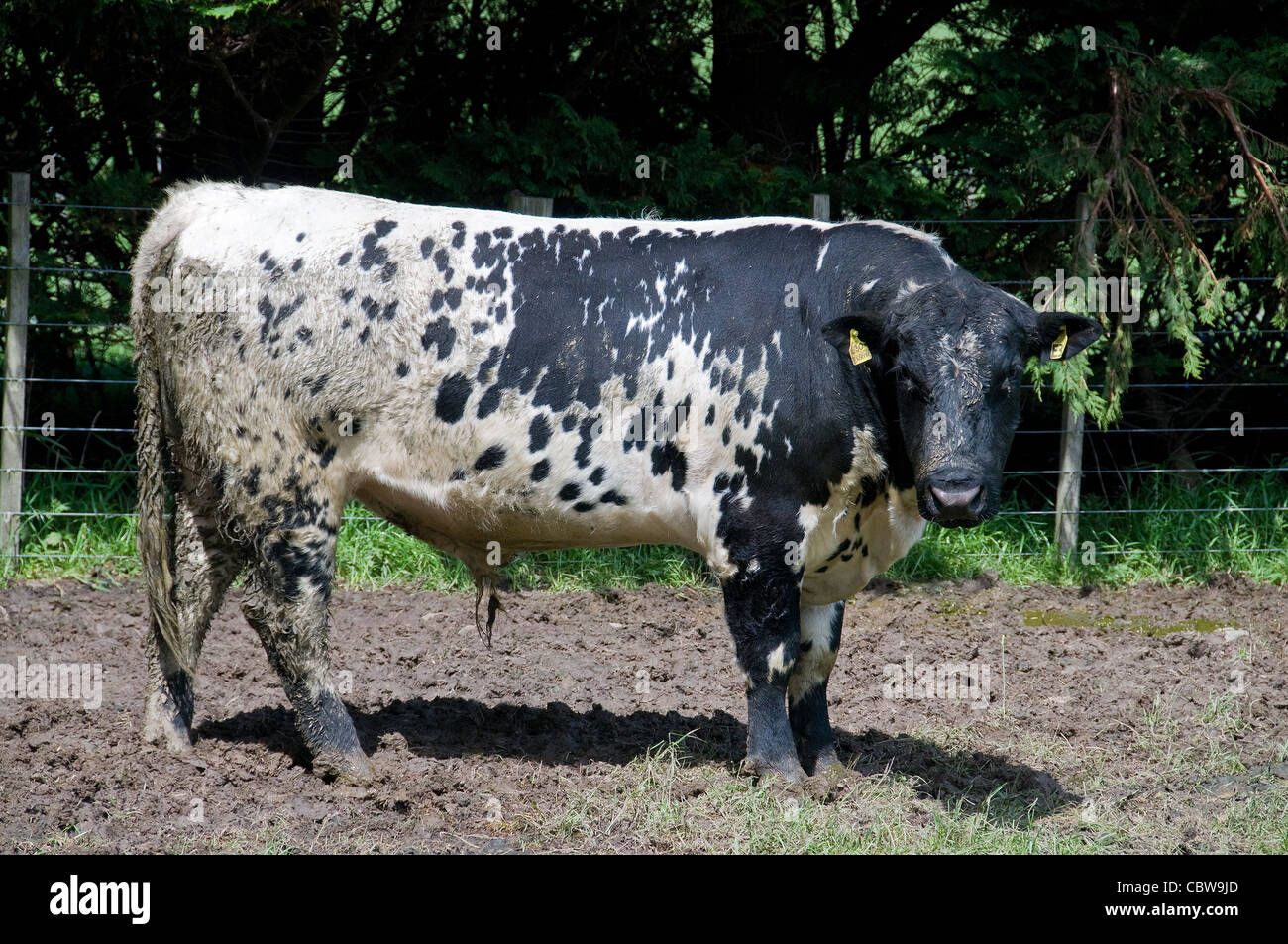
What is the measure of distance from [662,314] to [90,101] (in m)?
5.94

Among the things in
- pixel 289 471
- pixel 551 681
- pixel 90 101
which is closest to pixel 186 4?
pixel 90 101

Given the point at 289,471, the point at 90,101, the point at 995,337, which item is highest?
the point at 90,101

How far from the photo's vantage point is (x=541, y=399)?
4.92 metres

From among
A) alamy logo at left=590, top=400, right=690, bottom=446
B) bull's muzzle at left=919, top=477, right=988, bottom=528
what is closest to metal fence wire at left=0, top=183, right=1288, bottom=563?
alamy logo at left=590, top=400, right=690, bottom=446

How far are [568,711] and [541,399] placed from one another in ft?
5.62

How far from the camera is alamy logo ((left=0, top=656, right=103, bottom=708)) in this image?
19.1 feet

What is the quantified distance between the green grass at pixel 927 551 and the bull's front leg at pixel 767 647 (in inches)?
129

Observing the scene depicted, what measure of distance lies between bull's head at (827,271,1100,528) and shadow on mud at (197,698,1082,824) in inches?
51.4

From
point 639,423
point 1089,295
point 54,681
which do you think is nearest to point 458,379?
point 639,423

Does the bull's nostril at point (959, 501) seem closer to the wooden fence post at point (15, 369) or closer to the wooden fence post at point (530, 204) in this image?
the wooden fence post at point (530, 204)

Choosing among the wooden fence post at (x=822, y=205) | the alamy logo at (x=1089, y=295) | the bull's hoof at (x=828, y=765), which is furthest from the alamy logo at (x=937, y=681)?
the wooden fence post at (x=822, y=205)

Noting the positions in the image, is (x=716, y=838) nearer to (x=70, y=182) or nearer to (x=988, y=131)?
(x=988, y=131)
